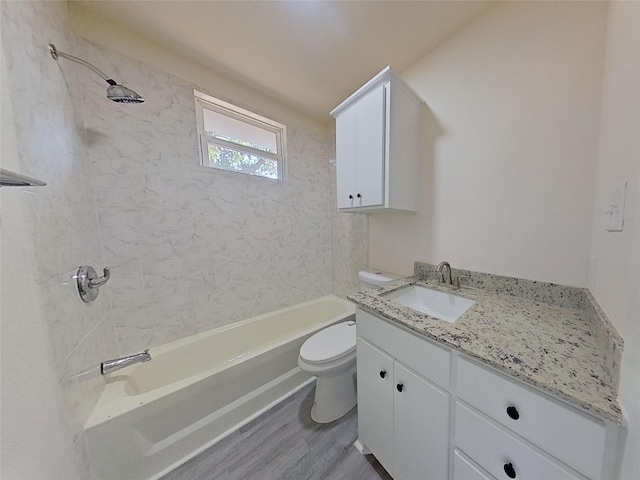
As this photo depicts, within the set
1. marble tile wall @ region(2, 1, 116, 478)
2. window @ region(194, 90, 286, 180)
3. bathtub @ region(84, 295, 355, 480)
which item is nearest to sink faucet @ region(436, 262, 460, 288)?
bathtub @ region(84, 295, 355, 480)

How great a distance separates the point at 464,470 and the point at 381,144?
1488mm

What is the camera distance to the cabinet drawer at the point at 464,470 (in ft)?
2.09

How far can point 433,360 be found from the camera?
73 centimetres

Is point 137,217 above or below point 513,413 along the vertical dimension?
above

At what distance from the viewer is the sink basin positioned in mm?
1081

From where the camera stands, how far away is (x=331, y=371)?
126cm

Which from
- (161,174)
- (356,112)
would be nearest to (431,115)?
(356,112)

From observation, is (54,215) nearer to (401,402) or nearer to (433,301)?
(401,402)

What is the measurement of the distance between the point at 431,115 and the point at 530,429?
A: 1596 mm

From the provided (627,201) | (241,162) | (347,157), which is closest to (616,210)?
(627,201)

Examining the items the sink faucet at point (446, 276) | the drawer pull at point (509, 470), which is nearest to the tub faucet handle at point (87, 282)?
the drawer pull at point (509, 470)

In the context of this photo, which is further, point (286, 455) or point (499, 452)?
point (286, 455)

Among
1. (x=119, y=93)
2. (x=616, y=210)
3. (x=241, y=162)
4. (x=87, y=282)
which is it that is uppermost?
(x=119, y=93)

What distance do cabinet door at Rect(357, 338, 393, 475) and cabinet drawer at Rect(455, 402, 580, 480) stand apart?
283 mm
